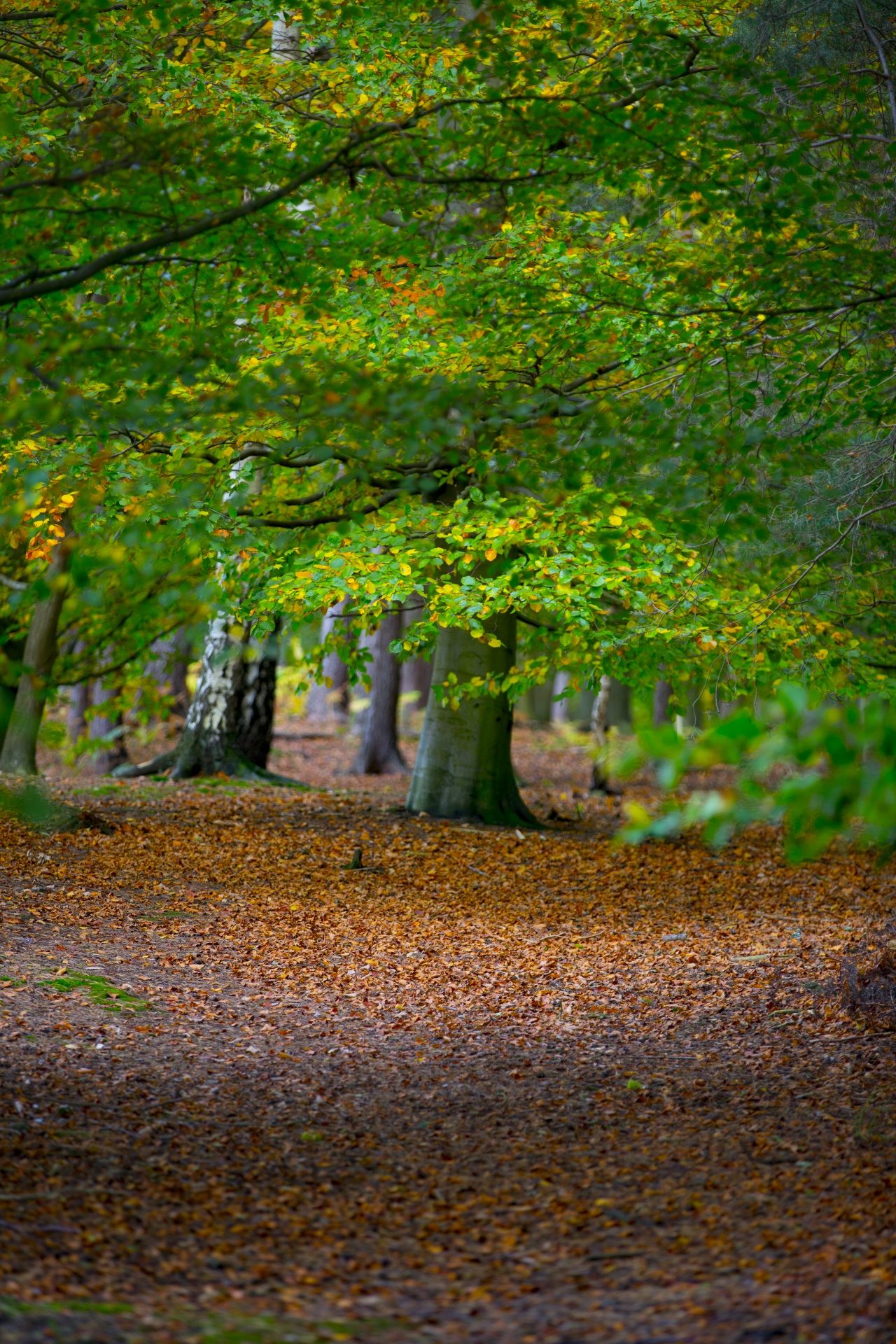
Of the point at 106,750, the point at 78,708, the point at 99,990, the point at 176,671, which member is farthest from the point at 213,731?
the point at 99,990

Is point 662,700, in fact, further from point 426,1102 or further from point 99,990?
point 426,1102

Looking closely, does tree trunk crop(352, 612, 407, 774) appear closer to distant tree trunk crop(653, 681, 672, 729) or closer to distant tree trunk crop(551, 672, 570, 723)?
distant tree trunk crop(653, 681, 672, 729)

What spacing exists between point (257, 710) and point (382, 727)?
3984mm

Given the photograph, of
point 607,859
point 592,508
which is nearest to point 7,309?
point 592,508

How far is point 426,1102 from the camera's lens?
5547 millimetres

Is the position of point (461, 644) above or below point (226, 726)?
above

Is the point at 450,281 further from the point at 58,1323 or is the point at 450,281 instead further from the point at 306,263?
the point at 58,1323

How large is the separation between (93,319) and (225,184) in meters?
0.84

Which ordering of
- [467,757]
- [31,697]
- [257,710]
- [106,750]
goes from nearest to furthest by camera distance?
[31,697]
[467,757]
[257,710]
[106,750]

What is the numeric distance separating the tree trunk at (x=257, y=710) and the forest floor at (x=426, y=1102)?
131 inches

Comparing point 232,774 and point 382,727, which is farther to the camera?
point 382,727

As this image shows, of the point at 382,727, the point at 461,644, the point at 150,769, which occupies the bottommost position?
the point at 150,769

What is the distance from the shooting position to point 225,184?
4.96 m

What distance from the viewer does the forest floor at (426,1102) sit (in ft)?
11.6
